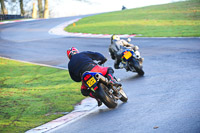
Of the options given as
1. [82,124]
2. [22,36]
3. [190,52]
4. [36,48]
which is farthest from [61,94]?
[22,36]

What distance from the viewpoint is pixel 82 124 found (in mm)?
7207

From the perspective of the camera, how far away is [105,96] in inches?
302

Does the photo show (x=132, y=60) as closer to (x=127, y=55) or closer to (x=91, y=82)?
(x=127, y=55)

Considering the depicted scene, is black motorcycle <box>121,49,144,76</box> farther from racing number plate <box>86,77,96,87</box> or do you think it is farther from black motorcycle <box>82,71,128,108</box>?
racing number plate <box>86,77,96,87</box>

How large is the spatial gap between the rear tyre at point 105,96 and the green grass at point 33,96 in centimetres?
132

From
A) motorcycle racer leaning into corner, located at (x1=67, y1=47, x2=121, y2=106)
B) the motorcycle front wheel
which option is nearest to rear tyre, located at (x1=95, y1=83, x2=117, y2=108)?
motorcycle racer leaning into corner, located at (x1=67, y1=47, x2=121, y2=106)

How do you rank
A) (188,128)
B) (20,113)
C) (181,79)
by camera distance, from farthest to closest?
1. (181,79)
2. (20,113)
3. (188,128)

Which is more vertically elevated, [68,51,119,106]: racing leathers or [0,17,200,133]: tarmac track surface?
[68,51,119,106]: racing leathers

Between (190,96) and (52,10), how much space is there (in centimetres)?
7401

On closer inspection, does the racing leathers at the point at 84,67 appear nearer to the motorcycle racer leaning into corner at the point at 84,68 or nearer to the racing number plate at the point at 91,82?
the motorcycle racer leaning into corner at the point at 84,68

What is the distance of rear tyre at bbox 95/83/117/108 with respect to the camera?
7.64 metres

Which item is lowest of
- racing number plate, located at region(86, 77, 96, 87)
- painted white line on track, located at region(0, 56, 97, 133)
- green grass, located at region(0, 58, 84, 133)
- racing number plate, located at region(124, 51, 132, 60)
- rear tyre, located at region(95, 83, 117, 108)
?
green grass, located at region(0, 58, 84, 133)

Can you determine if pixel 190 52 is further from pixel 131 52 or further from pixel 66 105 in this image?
pixel 66 105

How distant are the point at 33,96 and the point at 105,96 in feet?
11.6
